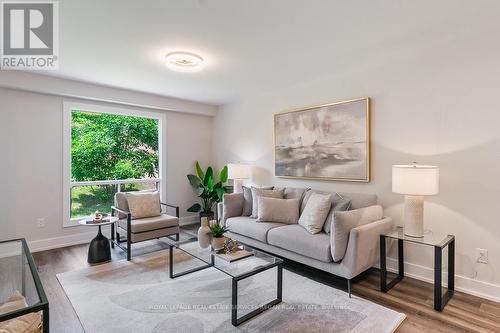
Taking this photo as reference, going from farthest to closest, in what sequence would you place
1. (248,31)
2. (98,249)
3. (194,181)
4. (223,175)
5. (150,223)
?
(194,181) → (223,175) → (150,223) → (98,249) → (248,31)

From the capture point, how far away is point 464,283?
2.62m

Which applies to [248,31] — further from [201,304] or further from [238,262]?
[201,304]

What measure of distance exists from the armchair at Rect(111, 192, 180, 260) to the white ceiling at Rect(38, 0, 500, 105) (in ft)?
6.14

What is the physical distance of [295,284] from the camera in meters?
2.75

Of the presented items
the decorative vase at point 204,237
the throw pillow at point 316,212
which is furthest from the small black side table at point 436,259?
the decorative vase at point 204,237

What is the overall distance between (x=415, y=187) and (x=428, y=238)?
52 centimetres

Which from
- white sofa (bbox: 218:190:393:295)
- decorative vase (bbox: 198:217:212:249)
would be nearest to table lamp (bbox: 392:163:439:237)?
white sofa (bbox: 218:190:393:295)

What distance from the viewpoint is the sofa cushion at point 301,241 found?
2.64 m

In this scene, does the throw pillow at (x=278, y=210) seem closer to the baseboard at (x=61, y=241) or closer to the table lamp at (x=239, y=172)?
the table lamp at (x=239, y=172)

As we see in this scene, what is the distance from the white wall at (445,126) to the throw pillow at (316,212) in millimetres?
544

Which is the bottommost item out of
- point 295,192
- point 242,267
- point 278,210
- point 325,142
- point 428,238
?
point 242,267

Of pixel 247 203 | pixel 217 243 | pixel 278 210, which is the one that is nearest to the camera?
pixel 217 243

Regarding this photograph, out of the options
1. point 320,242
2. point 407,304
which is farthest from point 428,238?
point 320,242

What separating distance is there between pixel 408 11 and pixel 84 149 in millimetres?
4678
